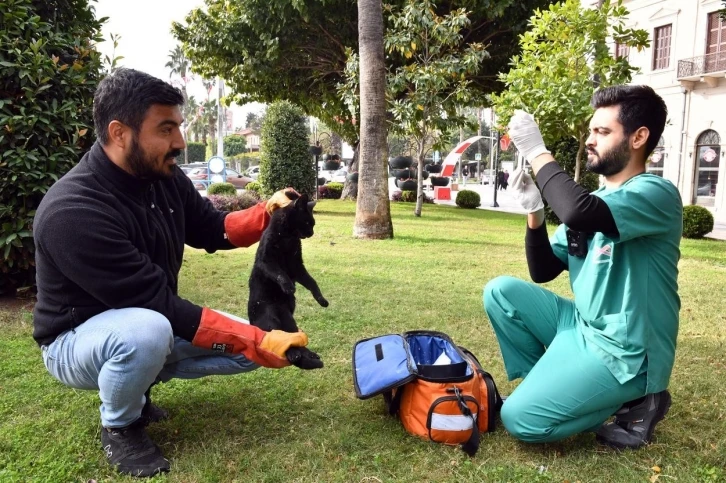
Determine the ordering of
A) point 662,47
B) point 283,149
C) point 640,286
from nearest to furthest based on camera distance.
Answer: point 640,286, point 283,149, point 662,47

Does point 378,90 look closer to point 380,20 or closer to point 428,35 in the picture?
point 380,20

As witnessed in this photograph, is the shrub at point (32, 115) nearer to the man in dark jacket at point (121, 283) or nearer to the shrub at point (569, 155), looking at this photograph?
the man in dark jacket at point (121, 283)

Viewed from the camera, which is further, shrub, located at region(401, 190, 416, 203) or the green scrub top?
shrub, located at region(401, 190, 416, 203)

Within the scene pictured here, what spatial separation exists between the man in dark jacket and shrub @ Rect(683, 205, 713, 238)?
475 inches

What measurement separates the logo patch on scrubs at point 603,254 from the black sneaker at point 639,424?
2.25 feet

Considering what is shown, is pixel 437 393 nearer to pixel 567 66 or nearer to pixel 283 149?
pixel 567 66

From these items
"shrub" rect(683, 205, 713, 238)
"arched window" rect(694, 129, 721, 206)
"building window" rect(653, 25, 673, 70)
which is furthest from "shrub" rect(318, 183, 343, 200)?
"building window" rect(653, 25, 673, 70)

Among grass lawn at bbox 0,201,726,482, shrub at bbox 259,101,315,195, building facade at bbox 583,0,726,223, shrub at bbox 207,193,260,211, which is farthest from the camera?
building facade at bbox 583,0,726,223

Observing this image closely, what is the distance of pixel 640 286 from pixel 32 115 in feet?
15.2

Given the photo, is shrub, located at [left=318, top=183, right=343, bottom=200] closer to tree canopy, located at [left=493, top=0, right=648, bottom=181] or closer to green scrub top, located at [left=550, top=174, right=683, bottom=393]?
tree canopy, located at [left=493, top=0, right=648, bottom=181]

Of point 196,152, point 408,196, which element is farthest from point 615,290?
point 196,152

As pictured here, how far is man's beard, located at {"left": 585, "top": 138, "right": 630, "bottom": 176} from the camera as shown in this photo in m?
2.58

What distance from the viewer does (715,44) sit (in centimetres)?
2261

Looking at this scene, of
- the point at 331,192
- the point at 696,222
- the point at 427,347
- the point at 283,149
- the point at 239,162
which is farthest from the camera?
the point at 239,162
